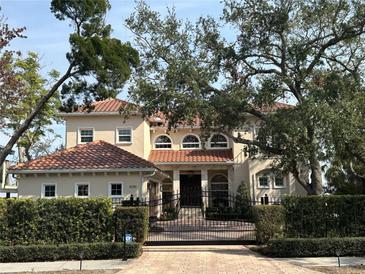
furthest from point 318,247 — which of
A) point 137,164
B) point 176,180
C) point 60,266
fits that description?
point 176,180

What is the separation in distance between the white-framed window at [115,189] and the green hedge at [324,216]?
11.5 metres

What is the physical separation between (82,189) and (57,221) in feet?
31.7

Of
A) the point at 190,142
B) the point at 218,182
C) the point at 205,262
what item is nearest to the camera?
the point at 205,262

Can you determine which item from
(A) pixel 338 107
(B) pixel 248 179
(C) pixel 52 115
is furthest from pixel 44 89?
(A) pixel 338 107

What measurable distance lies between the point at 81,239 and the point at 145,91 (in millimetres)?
7705

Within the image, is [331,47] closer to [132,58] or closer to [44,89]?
[132,58]

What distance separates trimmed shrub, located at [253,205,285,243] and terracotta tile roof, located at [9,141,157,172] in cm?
931

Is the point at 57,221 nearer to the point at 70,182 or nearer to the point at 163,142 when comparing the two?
the point at 70,182

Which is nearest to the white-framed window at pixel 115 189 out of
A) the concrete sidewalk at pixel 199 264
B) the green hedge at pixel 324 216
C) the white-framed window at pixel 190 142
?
Answer: the concrete sidewalk at pixel 199 264

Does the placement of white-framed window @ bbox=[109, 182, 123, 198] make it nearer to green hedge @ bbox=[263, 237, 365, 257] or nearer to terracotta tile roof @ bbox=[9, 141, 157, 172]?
terracotta tile roof @ bbox=[9, 141, 157, 172]

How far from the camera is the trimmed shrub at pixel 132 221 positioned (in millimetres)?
16344

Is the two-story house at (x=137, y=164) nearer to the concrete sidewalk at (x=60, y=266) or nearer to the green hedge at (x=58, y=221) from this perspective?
the green hedge at (x=58, y=221)

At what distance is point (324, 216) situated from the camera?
16.4 meters

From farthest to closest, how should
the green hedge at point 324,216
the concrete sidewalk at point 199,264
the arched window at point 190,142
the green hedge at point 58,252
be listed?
the arched window at point 190,142
the green hedge at point 324,216
the green hedge at point 58,252
the concrete sidewalk at point 199,264
